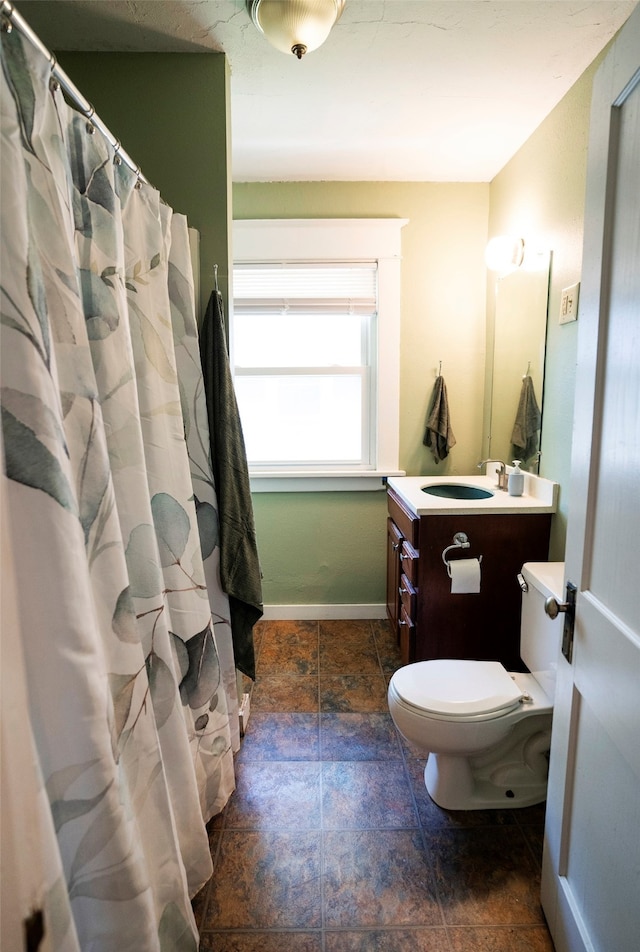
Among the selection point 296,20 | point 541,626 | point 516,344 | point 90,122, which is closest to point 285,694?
point 541,626

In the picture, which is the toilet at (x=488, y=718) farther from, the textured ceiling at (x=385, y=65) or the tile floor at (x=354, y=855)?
the textured ceiling at (x=385, y=65)

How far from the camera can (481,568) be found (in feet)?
6.63

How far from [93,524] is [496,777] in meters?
1.52

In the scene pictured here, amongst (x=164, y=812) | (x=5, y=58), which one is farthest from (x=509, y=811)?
(x=5, y=58)

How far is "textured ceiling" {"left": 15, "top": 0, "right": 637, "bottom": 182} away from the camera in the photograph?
1.47 meters

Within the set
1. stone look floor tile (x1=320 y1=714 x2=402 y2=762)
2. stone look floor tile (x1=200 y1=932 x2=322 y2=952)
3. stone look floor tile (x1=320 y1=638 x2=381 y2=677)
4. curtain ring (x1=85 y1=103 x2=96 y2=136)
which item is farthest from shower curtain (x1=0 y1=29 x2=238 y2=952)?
stone look floor tile (x1=320 y1=638 x2=381 y2=677)

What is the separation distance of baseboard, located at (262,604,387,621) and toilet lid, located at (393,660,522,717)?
1194 mm

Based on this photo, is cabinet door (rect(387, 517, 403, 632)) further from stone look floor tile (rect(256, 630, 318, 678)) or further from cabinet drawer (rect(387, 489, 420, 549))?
stone look floor tile (rect(256, 630, 318, 678))

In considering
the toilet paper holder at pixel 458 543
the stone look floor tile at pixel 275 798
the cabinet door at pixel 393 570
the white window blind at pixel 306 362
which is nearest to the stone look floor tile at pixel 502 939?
the stone look floor tile at pixel 275 798

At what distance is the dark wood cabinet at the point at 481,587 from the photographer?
2008 millimetres

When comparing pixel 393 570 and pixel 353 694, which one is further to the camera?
pixel 393 570

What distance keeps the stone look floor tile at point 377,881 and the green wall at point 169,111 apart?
2.08 m

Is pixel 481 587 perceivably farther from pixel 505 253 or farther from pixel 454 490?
pixel 505 253

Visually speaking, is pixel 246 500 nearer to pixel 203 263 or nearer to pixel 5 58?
pixel 203 263
